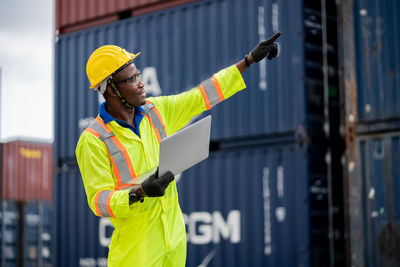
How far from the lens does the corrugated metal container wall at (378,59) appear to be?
6863 mm

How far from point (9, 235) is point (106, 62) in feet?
52.7

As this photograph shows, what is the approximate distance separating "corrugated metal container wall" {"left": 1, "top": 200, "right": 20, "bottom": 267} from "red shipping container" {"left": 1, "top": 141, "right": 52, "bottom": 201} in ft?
1.78

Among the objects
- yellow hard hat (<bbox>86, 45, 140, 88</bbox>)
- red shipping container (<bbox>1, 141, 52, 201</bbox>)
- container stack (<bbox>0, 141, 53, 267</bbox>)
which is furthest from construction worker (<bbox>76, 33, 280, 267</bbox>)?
red shipping container (<bbox>1, 141, 52, 201</bbox>)

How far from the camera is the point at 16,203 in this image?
61.2ft

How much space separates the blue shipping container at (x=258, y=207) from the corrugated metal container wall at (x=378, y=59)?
86cm

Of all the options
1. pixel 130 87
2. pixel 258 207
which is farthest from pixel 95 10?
pixel 130 87

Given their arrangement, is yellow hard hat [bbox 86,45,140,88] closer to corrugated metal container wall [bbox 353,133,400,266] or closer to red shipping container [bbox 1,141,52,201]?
corrugated metal container wall [bbox 353,133,400,266]

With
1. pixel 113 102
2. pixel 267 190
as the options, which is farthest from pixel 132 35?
pixel 113 102

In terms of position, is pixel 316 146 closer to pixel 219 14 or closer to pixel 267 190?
pixel 267 190

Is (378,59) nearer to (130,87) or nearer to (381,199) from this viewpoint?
(381,199)

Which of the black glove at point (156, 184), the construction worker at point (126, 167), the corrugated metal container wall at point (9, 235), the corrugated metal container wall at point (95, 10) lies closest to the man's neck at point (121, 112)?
the construction worker at point (126, 167)

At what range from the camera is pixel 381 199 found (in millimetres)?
6844

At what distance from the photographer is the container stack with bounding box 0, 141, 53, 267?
18.1m

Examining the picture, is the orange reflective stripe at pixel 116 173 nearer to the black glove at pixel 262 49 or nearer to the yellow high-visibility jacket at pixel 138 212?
the yellow high-visibility jacket at pixel 138 212
